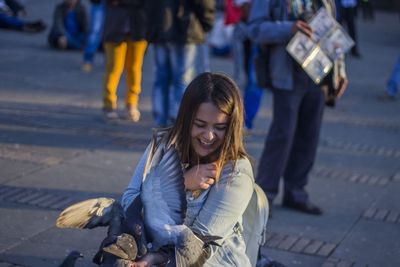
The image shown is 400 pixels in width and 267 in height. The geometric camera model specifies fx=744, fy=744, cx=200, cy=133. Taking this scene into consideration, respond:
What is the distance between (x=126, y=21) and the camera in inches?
289

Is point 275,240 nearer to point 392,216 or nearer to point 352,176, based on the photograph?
point 392,216

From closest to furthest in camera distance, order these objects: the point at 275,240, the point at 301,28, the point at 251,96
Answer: the point at 275,240
the point at 301,28
the point at 251,96

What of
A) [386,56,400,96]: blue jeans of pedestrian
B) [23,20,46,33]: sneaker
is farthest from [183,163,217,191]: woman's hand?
[23,20,46,33]: sneaker

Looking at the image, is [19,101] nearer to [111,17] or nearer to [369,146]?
[111,17]

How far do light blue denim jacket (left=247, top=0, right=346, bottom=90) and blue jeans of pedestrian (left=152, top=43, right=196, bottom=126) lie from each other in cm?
182

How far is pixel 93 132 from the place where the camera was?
709 centimetres

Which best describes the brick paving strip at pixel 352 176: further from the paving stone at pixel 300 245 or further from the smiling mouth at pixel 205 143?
the smiling mouth at pixel 205 143

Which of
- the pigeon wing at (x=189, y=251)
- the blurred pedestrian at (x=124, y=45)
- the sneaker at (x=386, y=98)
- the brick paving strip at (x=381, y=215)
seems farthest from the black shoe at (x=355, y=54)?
the pigeon wing at (x=189, y=251)

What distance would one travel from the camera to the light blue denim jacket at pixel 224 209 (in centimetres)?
306

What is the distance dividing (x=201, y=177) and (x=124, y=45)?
4773mm

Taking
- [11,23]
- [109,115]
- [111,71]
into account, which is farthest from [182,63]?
[11,23]

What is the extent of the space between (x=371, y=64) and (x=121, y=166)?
325 inches

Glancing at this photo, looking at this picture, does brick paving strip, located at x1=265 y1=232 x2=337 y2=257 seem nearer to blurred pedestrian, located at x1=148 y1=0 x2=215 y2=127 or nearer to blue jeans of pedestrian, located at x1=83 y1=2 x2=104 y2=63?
blurred pedestrian, located at x1=148 y1=0 x2=215 y2=127

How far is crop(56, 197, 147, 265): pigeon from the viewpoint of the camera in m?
2.92
